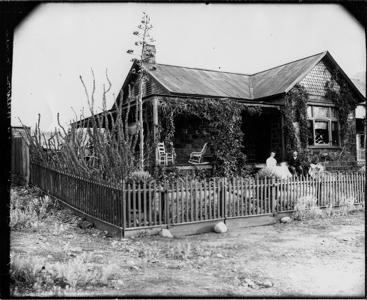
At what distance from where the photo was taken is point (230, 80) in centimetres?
2003

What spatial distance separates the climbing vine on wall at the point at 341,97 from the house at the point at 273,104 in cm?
10

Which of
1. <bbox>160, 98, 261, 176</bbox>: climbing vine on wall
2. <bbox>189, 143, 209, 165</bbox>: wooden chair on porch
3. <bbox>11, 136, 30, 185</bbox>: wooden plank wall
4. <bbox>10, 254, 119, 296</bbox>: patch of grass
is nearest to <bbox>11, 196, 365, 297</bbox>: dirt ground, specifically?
<bbox>10, 254, 119, 296</bbox>: patch of grass

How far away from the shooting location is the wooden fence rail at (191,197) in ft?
26.3

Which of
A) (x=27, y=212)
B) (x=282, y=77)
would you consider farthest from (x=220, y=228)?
(x=282, y=77)

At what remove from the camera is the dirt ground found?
5.01 m

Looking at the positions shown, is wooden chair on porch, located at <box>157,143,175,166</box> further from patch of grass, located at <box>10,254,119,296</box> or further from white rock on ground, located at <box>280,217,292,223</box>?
patch of grass, located at <box>10,254,119,296</box>

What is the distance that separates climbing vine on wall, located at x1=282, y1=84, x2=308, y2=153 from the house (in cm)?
18

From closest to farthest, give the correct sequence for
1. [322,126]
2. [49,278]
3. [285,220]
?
1. [49,278]
2. [285,220]
3. [322,126]

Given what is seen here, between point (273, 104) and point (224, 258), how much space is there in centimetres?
1122

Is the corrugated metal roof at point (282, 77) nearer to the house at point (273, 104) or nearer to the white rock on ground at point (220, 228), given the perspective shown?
the house at point (273, 104)

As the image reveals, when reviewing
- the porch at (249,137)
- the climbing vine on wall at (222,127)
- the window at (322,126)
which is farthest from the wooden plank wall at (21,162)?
the window at (322,126)

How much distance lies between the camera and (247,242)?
7668 mm

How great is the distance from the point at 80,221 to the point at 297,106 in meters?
11.4

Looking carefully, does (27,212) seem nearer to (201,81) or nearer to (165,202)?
(165,202)
